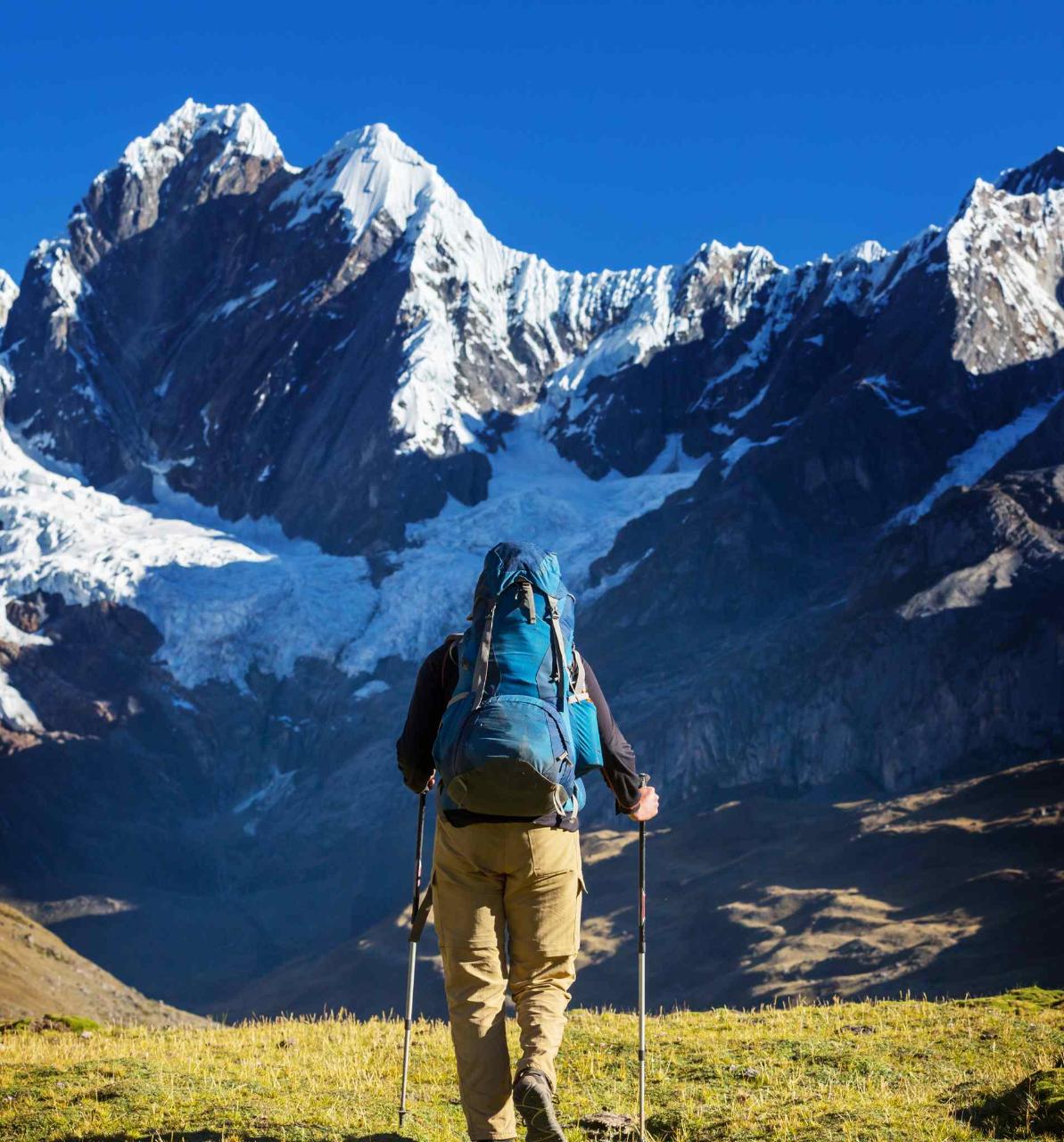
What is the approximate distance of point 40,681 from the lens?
159m

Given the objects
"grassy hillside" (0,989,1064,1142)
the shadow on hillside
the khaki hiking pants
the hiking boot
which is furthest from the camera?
the shadow on hillside

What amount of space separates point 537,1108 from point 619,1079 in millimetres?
3755

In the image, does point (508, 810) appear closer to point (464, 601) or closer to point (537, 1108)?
point (537, 1108)

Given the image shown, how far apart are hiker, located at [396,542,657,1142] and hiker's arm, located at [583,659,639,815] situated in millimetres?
21

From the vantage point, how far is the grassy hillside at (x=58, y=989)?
6262 cm

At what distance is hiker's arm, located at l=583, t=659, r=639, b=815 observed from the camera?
8.51m

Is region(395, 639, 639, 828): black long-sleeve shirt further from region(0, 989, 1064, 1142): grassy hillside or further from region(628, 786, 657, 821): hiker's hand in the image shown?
region(0, 989, 1064, 1142): grassy hillside

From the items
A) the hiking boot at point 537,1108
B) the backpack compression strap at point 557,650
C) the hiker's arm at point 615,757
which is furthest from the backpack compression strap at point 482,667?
the hiking boot at point 537,1108

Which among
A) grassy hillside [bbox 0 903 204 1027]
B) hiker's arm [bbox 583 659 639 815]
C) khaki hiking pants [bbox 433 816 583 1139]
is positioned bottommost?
grassy hillside [bbox 0 903 204 1027]

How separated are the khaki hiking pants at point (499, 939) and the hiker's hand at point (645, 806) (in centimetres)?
64

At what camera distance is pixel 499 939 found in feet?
27.5

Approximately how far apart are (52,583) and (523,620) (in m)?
164

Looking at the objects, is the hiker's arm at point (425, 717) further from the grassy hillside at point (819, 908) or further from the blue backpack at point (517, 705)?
the grassy hillside at point (819, 908)

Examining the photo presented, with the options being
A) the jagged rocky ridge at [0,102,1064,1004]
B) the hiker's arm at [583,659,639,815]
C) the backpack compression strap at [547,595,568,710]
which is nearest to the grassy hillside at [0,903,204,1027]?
the jagged rocky ridge at [0,102,1064,1004]
